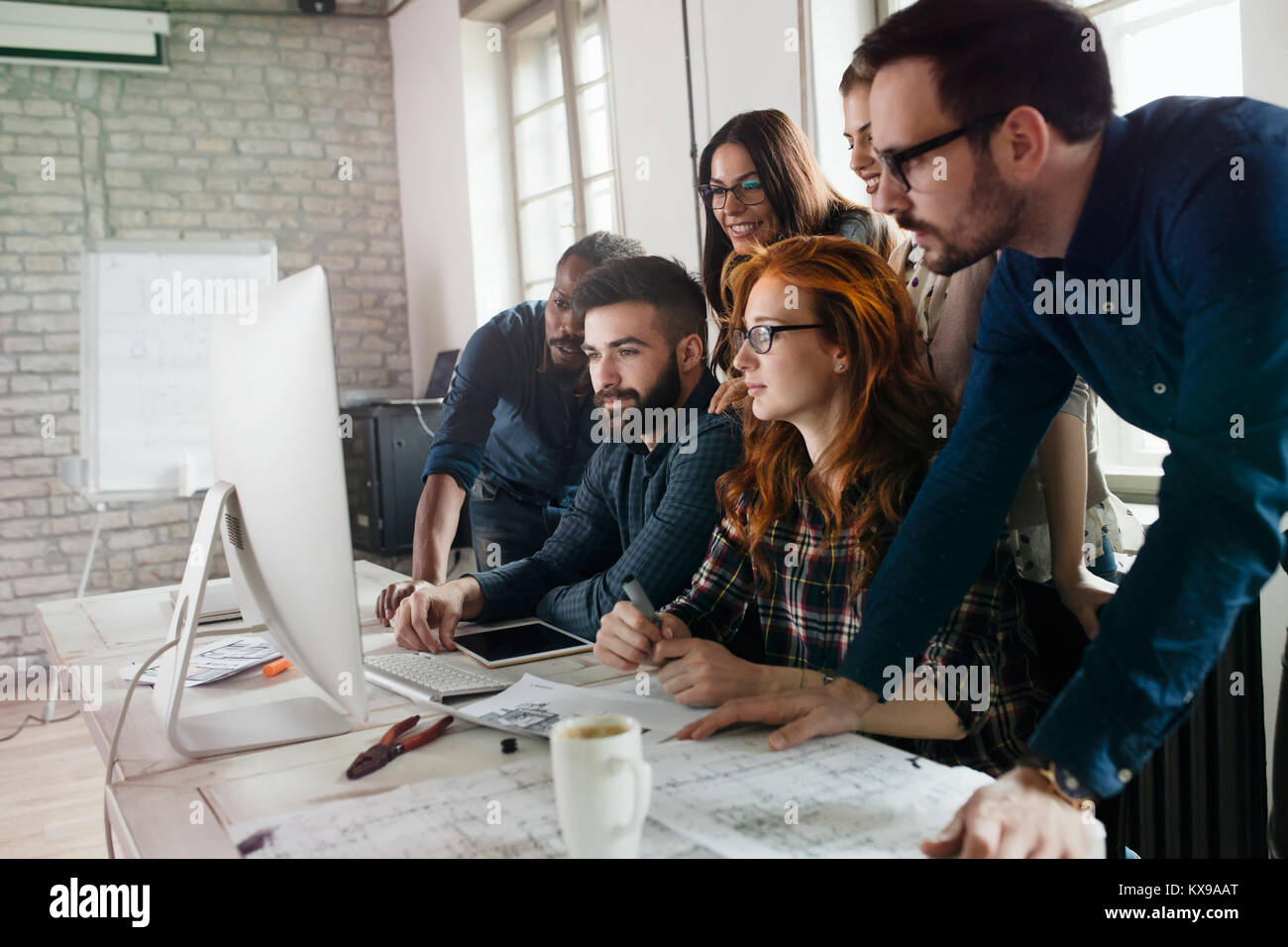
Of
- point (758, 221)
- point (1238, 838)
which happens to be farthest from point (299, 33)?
point (1238, 838)

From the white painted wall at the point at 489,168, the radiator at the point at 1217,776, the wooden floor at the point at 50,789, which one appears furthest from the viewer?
the white painted wall at the point at 489,168

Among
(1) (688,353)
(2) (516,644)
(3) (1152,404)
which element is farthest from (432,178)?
(3) (1152,404)

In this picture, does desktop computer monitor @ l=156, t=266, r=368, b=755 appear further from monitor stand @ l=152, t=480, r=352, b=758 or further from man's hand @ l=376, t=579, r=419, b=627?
man's hand @ l=376, t=579, r=419, b=627

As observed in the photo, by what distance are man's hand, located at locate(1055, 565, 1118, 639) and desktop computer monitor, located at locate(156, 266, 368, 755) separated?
938 mm

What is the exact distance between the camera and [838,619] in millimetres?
1361

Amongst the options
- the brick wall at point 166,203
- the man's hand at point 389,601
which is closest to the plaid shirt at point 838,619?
the man's hand at point 389,601

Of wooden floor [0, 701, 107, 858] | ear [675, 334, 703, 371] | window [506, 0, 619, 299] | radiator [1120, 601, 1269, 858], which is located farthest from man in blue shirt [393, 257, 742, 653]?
window [506, 0, 619, 299]

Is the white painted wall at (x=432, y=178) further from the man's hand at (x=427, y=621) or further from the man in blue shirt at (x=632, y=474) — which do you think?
the man's hand at (x=427, y=621)

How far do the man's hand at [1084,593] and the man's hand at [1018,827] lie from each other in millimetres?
653

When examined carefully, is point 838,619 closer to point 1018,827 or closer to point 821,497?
point 821,497

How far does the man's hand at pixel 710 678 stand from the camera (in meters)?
1.17

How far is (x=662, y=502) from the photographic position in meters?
1.70

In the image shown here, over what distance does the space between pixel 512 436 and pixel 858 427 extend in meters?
1.56

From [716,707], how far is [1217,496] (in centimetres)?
57
